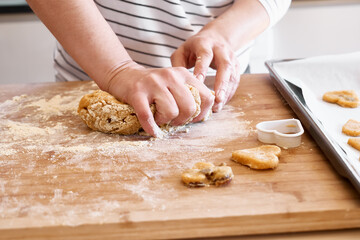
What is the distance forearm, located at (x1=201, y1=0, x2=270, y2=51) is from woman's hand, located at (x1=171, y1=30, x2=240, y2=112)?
0.12 ft

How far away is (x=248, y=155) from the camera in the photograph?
88 centimetres

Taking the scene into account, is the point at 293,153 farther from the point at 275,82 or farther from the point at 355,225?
the point at 275,82

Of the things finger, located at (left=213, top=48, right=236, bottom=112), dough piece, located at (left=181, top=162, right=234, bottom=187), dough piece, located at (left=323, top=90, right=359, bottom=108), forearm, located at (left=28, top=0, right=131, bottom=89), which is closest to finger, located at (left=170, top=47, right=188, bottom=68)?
finger, located at (left=213, top=48, right=236, bottom=112)

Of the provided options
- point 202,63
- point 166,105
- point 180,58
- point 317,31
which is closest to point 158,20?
point 180,58

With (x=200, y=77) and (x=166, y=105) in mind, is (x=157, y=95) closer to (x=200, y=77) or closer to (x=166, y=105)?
(x=166, y=105)

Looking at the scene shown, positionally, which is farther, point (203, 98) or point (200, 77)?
point (200, 77)

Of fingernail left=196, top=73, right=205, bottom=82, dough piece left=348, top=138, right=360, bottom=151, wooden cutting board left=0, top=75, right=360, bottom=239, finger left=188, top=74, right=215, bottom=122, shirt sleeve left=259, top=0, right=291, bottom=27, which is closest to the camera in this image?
wooden cutting board left=0, top=75, right=360, bottom=239

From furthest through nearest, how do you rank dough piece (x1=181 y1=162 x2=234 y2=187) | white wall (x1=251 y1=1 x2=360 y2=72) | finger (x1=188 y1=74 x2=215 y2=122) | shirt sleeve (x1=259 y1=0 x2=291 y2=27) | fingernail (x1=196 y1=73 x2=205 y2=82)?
white wall (x1=251 y1=1 x2=360 y2=72) → shirt sleeve (x1=259 y1=0 x2=291 y2=27) → fingernail (x1=196 y1=73 x2=205 y2=82) → finger (x1=188 y1=74 x2=215 y2=122) → dough piece (x1=181 y1=162 x2=234 y2=187)

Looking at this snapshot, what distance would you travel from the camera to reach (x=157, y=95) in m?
1.02

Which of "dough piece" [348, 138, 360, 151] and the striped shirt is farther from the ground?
the striped shirt

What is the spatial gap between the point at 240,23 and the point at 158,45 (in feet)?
0.97

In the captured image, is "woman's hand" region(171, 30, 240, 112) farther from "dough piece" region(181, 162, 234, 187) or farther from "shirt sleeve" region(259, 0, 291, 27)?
"dough piece" region(181, 162, 234, 187)

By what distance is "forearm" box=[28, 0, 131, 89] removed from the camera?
1.15 m

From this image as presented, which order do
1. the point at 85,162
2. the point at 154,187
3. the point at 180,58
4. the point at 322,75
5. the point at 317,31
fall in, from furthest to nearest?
1. the point at 317,31
2. the point at 322,75
3. the point at 180,58
4. the point at 85,162
5. the point at 154,187
